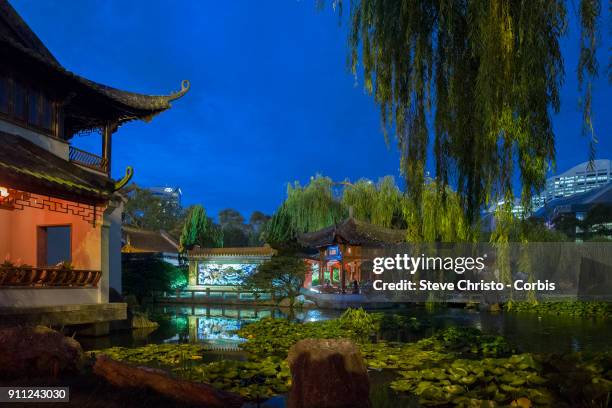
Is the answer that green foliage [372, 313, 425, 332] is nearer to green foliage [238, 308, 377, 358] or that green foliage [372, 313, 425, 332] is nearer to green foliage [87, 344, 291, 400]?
green foliage [238, 308, 377, 358]

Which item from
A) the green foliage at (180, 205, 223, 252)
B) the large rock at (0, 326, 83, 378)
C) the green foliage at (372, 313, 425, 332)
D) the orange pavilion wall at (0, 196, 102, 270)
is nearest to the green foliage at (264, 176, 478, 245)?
the green foliage at (180, 205, 223, 252)

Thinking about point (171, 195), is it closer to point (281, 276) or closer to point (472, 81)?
point (281, 276)

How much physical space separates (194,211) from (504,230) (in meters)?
25.5

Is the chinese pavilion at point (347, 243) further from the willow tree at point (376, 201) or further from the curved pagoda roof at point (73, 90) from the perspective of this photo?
the curved pagoda roof at point (73, 90)

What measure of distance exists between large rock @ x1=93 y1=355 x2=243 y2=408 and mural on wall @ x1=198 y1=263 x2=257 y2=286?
1803 cm

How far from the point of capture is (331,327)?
11273mm

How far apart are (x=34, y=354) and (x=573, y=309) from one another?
16710 millimetres

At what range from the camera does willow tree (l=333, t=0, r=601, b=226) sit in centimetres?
486

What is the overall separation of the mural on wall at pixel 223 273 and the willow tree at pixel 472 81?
58.0 ft

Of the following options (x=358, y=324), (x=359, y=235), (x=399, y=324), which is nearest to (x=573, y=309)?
(x=359, y=235)

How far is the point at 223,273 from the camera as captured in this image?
941 inches

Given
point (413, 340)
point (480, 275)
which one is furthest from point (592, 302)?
point (413, 340)

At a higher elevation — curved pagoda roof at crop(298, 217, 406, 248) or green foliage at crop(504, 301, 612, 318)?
curved pagoda roof at crop(298, 217, 406, 248)

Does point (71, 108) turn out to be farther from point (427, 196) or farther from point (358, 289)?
point (358, 289)
